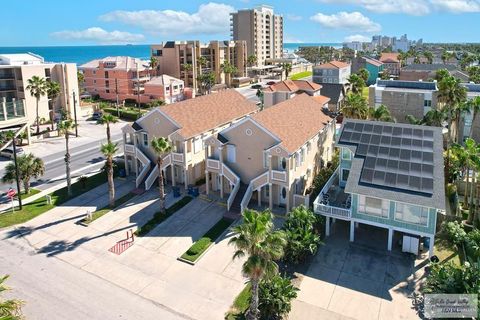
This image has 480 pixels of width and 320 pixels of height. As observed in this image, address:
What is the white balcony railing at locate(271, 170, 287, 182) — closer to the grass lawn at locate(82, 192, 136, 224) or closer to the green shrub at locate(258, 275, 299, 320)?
the green shrub at locate(258, 275, 299, 320)

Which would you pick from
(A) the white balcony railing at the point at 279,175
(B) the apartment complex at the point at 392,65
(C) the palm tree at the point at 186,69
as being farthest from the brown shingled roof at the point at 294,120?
(B) the apartment complex at the point at 392,65

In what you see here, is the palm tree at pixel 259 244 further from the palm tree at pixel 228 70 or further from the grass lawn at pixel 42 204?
the palm tree at pixel 228 70

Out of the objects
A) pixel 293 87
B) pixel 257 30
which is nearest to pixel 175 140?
pixel 293 87

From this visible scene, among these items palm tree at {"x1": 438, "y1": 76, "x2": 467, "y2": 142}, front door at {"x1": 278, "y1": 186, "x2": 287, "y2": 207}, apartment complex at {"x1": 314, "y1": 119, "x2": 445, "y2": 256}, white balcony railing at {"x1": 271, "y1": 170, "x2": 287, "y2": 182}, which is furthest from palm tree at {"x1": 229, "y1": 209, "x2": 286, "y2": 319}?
palm tree at {"x1": 438, "y1": 76, "x2": 467, "y2": 142}

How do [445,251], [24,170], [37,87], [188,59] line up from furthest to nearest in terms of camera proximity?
[188,59] < [37,87] < [24,170] < [445,251]

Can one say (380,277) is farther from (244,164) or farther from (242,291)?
(244,164)

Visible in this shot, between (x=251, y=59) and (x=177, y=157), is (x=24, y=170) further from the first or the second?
(x=251, y=59)

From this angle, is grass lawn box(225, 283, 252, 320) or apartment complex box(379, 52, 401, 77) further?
apartment complex box(379, 52, 401, 77)
